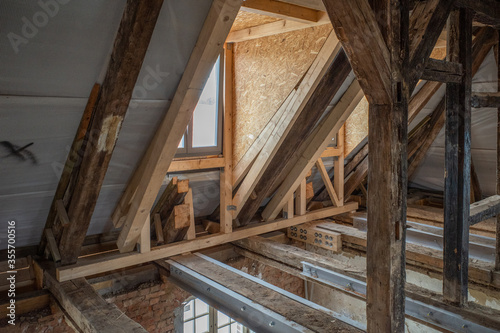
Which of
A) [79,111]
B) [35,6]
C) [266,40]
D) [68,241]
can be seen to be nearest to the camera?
[35,6]

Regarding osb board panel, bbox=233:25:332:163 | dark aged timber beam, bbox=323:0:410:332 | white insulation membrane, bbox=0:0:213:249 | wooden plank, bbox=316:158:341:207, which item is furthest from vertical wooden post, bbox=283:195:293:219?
dark aged timber beam, bbox=323:0:410:332

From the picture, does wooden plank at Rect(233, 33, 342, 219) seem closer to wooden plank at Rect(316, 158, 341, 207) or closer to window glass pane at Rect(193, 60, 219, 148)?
window glass pane at Rect(193, 60, 219, 148)

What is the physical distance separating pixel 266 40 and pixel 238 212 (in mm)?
1759

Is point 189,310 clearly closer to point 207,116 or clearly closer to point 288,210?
point 288,210

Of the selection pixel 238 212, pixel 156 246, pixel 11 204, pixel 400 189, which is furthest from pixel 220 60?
pixel 400 189

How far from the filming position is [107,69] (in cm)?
239

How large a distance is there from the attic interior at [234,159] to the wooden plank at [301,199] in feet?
0.06

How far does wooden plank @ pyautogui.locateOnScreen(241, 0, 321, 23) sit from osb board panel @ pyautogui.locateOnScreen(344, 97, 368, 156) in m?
1.81

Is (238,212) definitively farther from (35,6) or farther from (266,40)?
(35,6)

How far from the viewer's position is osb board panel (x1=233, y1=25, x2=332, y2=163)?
3480 millimetres

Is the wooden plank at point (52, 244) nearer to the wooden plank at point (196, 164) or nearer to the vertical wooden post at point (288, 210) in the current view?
the wooden plank at point (196, 164)

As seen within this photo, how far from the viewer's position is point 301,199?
5152mm

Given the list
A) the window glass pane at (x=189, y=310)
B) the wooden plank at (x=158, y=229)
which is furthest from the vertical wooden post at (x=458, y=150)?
the window glass pane at (x=189, y=310)

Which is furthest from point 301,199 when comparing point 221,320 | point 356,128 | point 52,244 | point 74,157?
point 74,157
